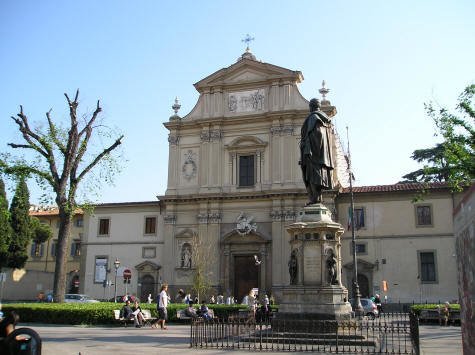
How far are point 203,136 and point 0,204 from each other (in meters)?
16.0

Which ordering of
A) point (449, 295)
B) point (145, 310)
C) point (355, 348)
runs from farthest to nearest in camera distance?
point (449, 295) < point (145, 310) < point (355, 348)

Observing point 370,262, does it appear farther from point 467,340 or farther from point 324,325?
point 467,340

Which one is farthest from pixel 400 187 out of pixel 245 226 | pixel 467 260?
pixel 467 260

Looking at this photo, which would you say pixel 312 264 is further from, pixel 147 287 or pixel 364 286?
pixel 147 287

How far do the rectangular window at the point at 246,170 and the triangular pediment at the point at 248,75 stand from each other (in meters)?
5.89

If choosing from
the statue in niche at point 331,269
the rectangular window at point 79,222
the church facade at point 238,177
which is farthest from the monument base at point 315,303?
the rectangular window at point 79,222

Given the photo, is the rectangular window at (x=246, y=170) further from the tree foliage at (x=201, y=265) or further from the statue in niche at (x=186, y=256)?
the statue in niche at (x=186, y=256)

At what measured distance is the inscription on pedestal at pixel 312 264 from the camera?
13.3 metres

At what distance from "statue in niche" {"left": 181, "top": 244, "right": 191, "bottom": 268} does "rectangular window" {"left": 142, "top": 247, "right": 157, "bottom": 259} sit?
3.09 m

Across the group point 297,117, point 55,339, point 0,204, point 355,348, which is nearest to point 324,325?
point 355,348

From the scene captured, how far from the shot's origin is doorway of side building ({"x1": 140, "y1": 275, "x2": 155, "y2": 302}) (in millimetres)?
37312

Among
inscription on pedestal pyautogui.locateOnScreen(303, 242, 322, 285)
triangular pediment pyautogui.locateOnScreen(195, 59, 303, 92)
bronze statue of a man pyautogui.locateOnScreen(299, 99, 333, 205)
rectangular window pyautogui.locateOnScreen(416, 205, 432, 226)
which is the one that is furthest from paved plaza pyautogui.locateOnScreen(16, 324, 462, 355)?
triangular pediment pyautogui.locateOnScreen(195, 59, 303, 92)

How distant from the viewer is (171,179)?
37.9 meters

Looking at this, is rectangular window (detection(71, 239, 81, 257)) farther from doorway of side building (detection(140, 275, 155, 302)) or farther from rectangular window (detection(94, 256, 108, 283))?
doorway of side building (detection(140, 275, 155, 302))
